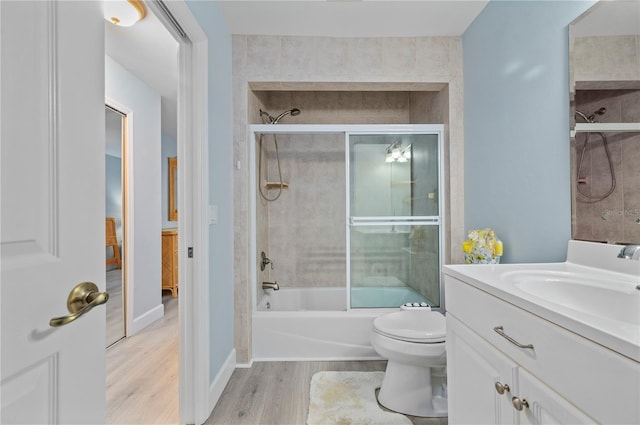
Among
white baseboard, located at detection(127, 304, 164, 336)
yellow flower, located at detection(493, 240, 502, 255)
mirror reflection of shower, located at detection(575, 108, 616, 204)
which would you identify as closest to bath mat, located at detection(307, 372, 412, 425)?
yellow flower, located at detection(493, 240, 502, 255)

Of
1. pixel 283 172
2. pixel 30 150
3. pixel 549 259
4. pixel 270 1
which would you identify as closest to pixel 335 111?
pixel 283 172

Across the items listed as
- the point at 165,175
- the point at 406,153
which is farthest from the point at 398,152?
the point at 165,175

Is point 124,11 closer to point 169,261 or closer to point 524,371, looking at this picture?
point 524,371

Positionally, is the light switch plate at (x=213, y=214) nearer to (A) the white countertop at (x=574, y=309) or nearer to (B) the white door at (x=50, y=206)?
(B) the white door at (x=50, y=206)

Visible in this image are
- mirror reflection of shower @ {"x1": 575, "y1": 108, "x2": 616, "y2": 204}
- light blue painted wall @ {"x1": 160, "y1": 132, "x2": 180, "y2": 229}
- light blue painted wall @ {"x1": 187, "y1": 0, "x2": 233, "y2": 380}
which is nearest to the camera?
mirror reflection of shower @ {"x1": 575, "y1": 108, "x2": 616, "y2": 204}

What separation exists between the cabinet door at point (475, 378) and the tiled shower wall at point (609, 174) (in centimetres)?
68

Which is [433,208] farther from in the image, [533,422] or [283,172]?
[533,422]

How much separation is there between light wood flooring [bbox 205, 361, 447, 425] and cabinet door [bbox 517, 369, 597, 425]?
3.14ft

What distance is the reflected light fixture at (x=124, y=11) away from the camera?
1.86 metres

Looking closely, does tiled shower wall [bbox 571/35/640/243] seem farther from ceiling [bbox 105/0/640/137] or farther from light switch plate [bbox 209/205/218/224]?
light switch plate [bbox 209/205/218/224]

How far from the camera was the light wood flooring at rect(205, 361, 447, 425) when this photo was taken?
66.1 inches

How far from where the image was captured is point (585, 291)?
1.08 m

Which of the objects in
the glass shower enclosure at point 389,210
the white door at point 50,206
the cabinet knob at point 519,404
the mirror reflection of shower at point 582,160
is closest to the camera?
the white door at point 50,206

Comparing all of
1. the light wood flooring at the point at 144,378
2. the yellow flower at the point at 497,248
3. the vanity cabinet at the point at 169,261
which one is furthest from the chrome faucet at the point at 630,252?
the vanity cabinet at the point at 169,261
